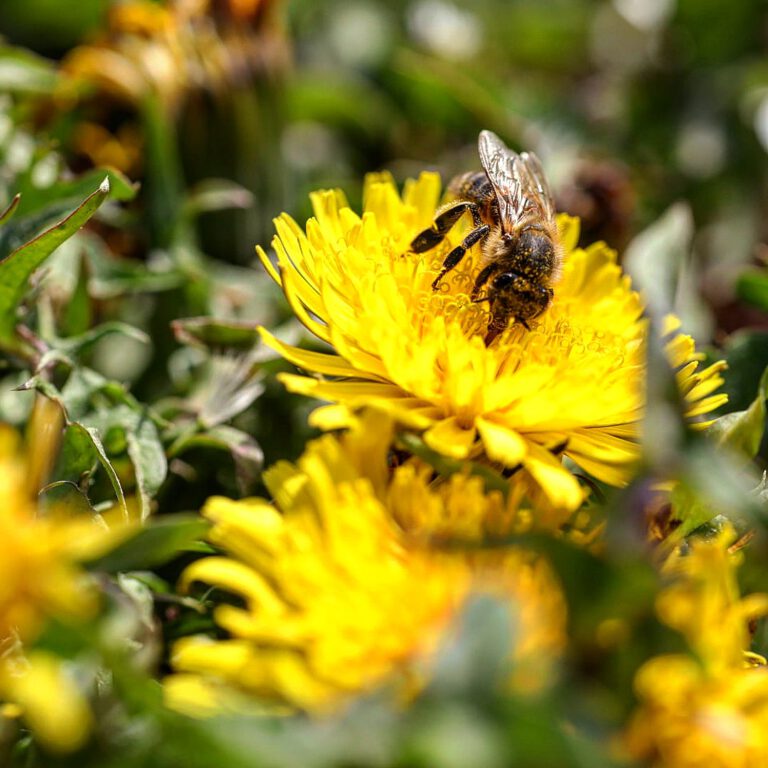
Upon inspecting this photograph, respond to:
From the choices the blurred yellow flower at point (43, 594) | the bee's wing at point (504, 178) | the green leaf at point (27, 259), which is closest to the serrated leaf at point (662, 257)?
the bee's wing at point (504, 178)

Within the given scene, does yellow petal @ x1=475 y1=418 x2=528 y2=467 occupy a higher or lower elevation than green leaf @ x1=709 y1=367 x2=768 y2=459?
higher

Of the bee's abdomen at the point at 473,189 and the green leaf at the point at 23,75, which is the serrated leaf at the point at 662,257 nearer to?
the bee's abdomen at the point at 473,189

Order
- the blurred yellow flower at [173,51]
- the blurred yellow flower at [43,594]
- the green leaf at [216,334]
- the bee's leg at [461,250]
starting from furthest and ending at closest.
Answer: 1. the blurred yellow flower at [173,51]
2. the green leaf at [216,334]
3. the bee's leg at [461,250]
4. the blurred yellow flower at [43,594]

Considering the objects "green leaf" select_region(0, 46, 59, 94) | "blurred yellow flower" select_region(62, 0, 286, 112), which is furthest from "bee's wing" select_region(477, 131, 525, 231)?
"green leaf" select_region(0, 46, 59, 94)

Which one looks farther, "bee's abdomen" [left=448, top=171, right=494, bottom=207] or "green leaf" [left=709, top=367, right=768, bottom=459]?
"bee's abdomen" [left=448, top=171, right=494, bottom=207]

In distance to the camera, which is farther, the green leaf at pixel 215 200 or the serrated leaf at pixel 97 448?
the green leaf at pixel 215 200

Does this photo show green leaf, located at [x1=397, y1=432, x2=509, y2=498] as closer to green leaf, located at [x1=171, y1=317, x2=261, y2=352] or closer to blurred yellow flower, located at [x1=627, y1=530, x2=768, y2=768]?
blurred yellow flower, located at [x1=627, y1=530, x2=768, y2=768]

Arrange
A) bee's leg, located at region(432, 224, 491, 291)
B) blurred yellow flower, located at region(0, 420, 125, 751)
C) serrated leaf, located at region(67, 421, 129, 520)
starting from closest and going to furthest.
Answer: blurred yellow flower, located at region(0, 420, 125, 751) → serrated leaf, located at region(67, 421, 129, 520) → bee's leg, located at region(432, 224, 491, 291)
